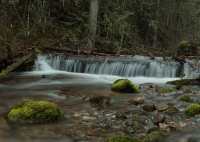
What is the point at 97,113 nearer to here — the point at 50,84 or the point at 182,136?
the point at 182,136

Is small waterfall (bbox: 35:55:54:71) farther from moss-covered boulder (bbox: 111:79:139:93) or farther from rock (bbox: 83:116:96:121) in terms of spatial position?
Answer: rock (bbox: 83:116:96:121)

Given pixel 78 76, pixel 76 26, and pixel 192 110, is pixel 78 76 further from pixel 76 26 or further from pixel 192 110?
pixel 76 26

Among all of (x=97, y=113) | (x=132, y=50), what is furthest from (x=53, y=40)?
(x=97, y=113)

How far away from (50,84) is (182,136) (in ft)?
24.1

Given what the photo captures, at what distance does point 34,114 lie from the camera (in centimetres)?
804

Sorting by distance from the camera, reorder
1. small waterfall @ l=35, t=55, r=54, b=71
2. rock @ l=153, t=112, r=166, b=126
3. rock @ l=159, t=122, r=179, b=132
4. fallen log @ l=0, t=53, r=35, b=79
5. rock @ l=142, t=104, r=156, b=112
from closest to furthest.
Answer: rock @ l=159, t=122, r=179, b=132 < rock @ l=153, t=112, r=166, b=126 < rock @ l=142, t=104, r=156, b=112 < fallen log @ l=0, t=53, r=35, b=79 < small waterfall @ l=35, t=55, r=54, b=71

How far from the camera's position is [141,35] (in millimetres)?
33062

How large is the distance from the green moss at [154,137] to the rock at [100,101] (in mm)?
2670

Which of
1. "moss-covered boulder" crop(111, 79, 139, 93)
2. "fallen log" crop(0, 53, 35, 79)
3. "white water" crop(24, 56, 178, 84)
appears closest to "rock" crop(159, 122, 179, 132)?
"moss-covered boulder" crop(111, 79, 139, 93)

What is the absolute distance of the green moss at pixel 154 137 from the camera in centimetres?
697

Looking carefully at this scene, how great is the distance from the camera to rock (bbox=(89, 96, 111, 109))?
9.97 metres

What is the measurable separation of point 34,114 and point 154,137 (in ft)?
8.68

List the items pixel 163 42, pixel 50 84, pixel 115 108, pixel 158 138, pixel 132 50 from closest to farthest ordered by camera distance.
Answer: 1. pixel 158 138
2. pixel 115 108
3. pixel 50 84
4. pixel 132 50
5. pixel 163 42

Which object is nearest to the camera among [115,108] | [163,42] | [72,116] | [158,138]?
[158,138]
